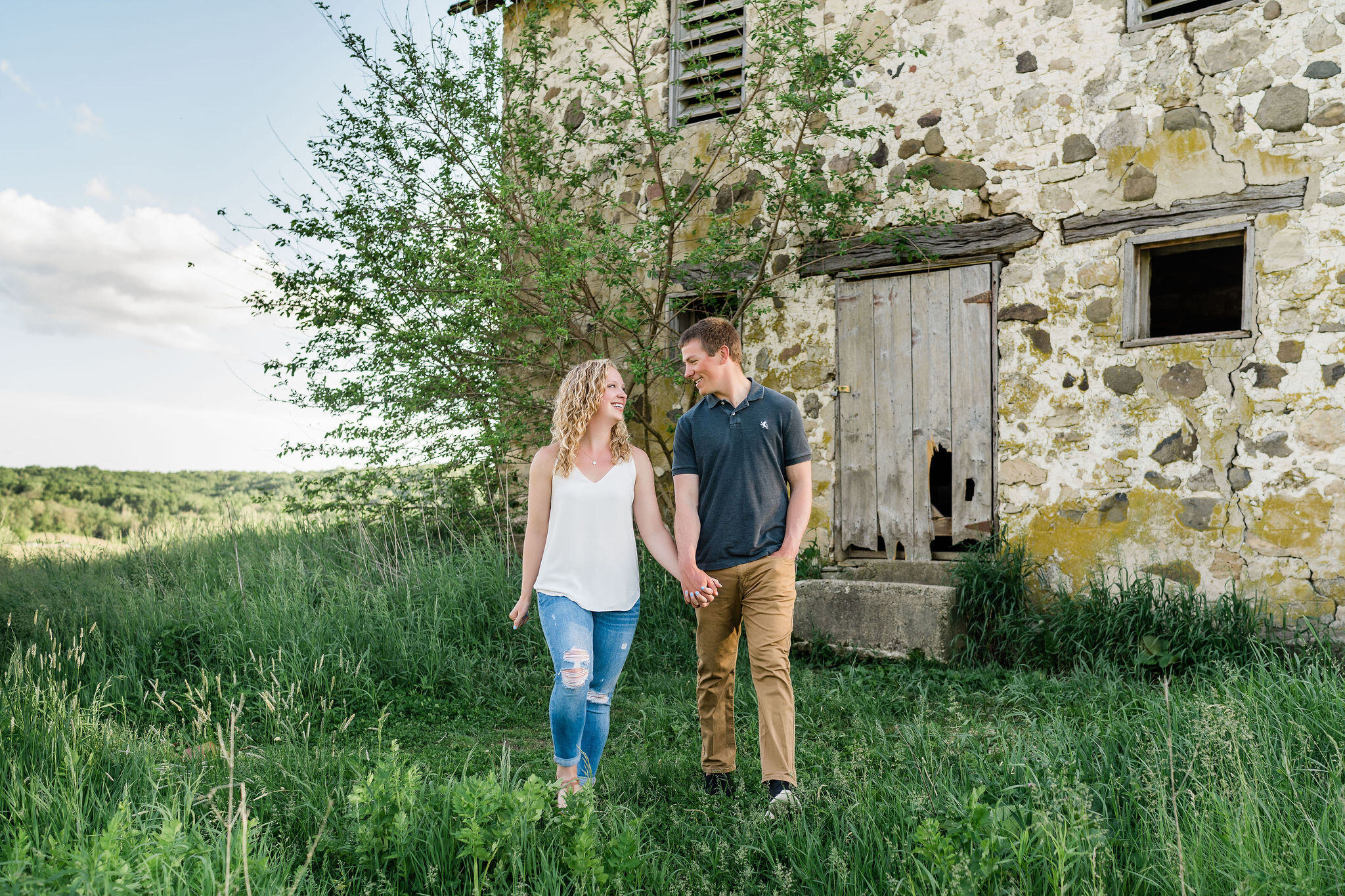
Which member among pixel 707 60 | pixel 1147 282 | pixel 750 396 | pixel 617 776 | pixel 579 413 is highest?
pixel 707 60

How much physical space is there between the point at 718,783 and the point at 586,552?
3.89 feet

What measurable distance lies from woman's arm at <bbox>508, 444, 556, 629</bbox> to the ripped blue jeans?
0.15 metres

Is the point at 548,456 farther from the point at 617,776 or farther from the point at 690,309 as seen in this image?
the point at 690,309

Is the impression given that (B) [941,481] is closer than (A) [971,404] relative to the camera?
No

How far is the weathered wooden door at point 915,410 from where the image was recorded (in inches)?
274

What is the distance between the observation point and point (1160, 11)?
643cm

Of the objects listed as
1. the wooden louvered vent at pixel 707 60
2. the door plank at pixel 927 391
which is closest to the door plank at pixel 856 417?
the door plank at pixel 927 391

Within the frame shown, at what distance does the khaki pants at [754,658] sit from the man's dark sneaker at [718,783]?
0.02 metres

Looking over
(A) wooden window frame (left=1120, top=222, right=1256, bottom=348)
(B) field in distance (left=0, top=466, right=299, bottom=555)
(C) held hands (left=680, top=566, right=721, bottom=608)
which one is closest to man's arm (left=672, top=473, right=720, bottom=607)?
(C) held hands (left=680, top=566, right=721, bottom=608)

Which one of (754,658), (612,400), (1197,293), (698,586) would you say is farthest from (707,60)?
(754,658)

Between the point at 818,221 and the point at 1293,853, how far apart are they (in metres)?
5.77

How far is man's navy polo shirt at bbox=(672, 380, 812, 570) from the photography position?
12.5 feet

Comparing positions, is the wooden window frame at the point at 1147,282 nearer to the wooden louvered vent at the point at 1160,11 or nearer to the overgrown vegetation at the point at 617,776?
the wooden louvered vent at the point at 1160,11

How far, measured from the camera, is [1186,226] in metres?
6.22
